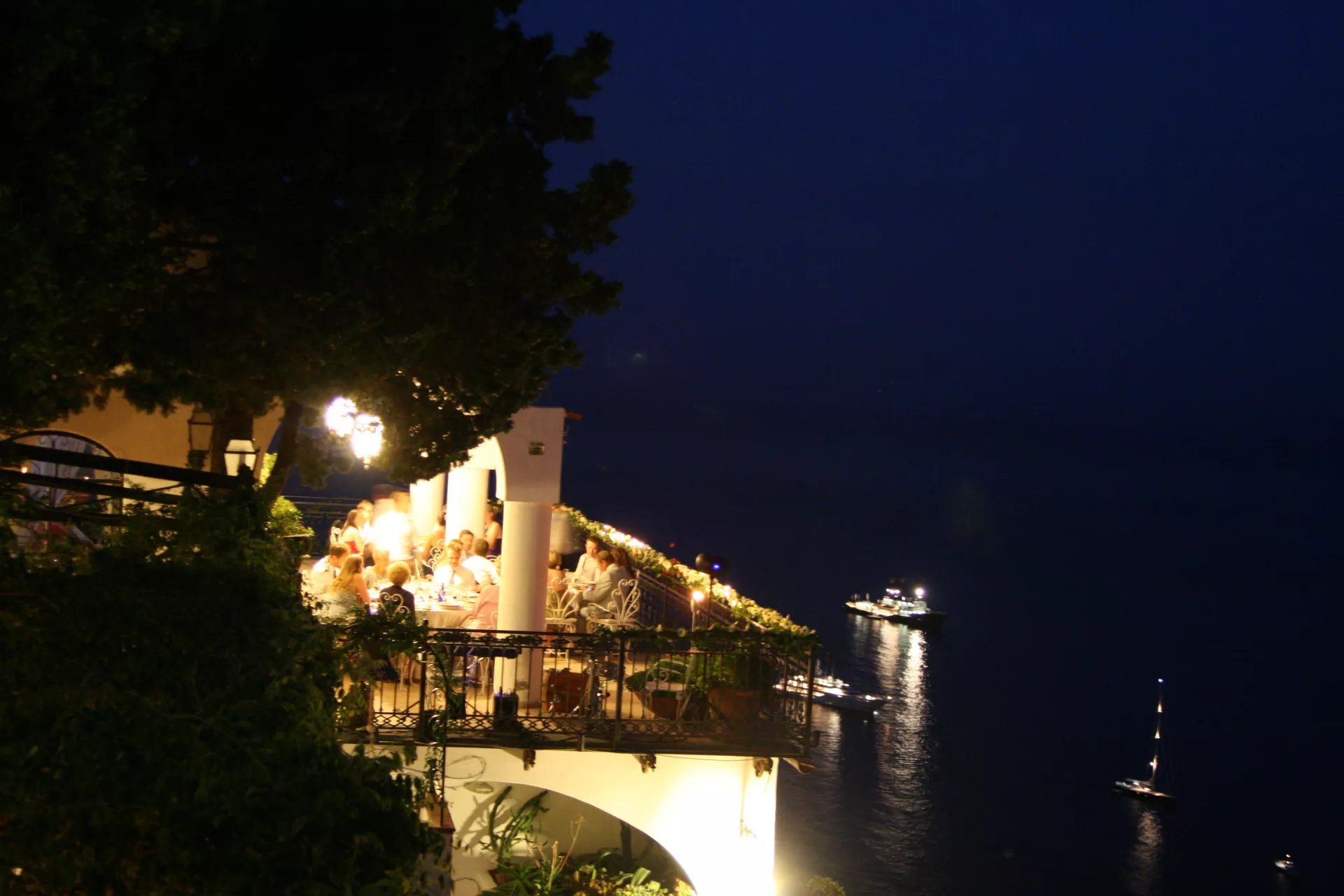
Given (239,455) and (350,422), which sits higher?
(350,422)

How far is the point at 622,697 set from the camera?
1070 centimetres

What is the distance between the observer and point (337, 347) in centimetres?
657

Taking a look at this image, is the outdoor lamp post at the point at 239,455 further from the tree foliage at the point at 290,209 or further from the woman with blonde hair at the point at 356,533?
the woman with blonde hair at the point at 356,533

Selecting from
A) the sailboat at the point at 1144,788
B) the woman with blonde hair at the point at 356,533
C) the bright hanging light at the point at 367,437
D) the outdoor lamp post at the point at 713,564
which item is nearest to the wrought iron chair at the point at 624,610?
the outdoor lamp post at the point at 713,564

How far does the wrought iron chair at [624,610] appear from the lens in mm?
13039

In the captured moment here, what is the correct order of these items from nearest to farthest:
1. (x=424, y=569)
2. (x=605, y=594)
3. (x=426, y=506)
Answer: (x=605, y=594) < (x=424, y=569) < (x=426, y=506)

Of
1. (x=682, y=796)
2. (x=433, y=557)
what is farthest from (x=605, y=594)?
(x=433, y=557)

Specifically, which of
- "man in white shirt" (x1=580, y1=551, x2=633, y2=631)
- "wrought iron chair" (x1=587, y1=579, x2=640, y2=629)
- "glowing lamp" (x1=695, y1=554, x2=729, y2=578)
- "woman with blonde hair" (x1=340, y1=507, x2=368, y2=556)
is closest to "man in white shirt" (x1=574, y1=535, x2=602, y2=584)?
"man in white shirt" (x1=580, y1=551, x2=633, y2=631)

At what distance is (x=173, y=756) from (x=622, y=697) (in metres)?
7.22

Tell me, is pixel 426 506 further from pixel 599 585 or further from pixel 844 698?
pixel 844 698

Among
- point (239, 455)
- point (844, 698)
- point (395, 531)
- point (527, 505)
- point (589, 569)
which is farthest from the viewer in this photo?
point (844, 698)

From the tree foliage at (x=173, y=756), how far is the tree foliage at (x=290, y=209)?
125 centimetres

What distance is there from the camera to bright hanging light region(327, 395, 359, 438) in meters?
8.57

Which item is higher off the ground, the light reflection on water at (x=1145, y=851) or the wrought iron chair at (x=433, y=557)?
the wrought iron chair at (x=433, y=557)
